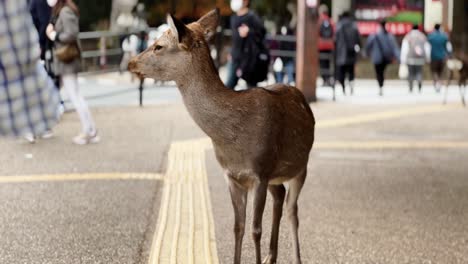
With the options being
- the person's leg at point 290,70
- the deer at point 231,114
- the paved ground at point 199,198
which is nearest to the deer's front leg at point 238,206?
the deer at point 231,114

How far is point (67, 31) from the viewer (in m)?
9.94

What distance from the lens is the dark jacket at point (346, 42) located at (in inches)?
773

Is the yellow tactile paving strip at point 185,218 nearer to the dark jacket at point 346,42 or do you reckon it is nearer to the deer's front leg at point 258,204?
the deer's front leg at point 258,204

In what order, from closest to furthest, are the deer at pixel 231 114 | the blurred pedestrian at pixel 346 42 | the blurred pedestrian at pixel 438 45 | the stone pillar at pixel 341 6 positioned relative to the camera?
the deer at pixel 231 114 → the blurred pedestrian at pixel 346 42 → the blurred pedestrian at pixel 438 45 → the stone pillar at pixel 341 6

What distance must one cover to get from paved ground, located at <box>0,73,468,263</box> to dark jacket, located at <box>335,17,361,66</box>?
21.3 ft

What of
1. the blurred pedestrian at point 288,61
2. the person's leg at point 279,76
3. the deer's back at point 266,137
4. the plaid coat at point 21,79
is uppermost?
the plaid coat at point 21,79

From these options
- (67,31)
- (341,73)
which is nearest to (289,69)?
(341,73)

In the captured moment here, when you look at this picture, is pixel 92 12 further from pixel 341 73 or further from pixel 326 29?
pixel 341 73

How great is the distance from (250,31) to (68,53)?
2244mm

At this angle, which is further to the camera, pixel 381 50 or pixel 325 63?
pixel 325 63

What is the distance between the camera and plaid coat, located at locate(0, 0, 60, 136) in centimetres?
248

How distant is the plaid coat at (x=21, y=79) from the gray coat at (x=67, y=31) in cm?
741

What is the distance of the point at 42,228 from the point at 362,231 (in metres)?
2.21

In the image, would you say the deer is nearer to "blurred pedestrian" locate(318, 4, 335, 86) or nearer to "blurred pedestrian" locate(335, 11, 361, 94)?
"blurred pedestrian" locate(335, 11, 361, 94)
